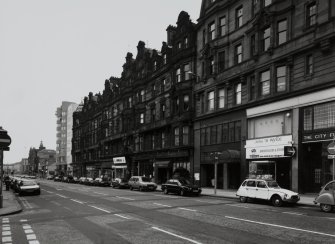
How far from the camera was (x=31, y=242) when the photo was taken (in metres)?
11.2

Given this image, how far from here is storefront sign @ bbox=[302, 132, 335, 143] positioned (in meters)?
27.4

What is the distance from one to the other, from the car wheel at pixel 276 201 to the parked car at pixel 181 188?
368 inches

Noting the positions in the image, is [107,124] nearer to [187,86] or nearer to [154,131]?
[154,131]

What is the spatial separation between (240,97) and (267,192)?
15.9 m

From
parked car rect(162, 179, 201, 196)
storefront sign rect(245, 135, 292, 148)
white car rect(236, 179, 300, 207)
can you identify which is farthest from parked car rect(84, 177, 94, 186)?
white car rect(236, 179, 300, 207)

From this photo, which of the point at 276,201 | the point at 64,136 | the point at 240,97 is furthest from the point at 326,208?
the point at 64,136

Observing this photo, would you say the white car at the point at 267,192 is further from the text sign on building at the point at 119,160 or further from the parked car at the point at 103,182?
the text sign on building at the point at 119,160

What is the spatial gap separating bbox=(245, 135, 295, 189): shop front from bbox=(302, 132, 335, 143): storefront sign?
131 centimetres

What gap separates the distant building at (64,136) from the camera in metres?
140

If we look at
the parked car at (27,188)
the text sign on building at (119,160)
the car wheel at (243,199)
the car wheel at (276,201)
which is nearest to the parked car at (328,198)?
the car wheel at (276,201)

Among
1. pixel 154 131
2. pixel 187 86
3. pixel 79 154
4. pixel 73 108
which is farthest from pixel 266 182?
pixel 73 108

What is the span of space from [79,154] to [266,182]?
285 feet

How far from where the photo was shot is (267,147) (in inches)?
1316

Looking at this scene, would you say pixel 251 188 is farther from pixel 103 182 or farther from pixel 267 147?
pixel 103 182
